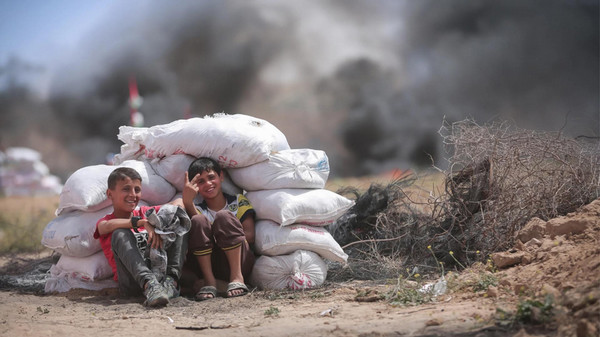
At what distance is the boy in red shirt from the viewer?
3.54m

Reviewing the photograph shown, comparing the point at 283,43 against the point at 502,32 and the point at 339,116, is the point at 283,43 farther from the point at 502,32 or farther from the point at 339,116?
the point at 502,32

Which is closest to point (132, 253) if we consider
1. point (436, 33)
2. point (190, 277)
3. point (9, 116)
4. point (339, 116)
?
point (190, 277)

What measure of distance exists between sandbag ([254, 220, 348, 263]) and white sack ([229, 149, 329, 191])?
299 millimetres

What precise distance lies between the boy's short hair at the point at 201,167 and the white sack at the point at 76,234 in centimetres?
68

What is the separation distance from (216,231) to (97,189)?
37.3 inches

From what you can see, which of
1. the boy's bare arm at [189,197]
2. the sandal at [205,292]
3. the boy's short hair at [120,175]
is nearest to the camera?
the sandal at [205,292]

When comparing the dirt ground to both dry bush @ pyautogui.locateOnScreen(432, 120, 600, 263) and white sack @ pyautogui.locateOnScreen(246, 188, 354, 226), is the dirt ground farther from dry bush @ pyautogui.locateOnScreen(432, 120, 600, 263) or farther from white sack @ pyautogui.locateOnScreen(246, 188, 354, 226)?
white sack @ pyautogui.locateOnScreen(246, 188, 354, 226)

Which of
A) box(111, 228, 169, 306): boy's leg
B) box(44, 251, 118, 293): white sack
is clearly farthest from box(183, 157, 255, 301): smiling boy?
box(44, 251, 118, 293): white sack

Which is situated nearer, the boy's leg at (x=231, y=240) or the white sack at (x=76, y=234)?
the boy's leg at (x=231, y=240)

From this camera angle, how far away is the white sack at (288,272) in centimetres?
389

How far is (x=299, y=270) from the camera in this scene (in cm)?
391

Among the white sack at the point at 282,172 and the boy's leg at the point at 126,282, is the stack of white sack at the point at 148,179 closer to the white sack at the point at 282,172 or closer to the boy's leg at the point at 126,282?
the white sack at the point at 282,172

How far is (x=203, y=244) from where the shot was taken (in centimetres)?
375

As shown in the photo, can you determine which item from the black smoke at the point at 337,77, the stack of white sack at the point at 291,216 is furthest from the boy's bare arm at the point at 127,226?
the black smoke at the point at 337,77
